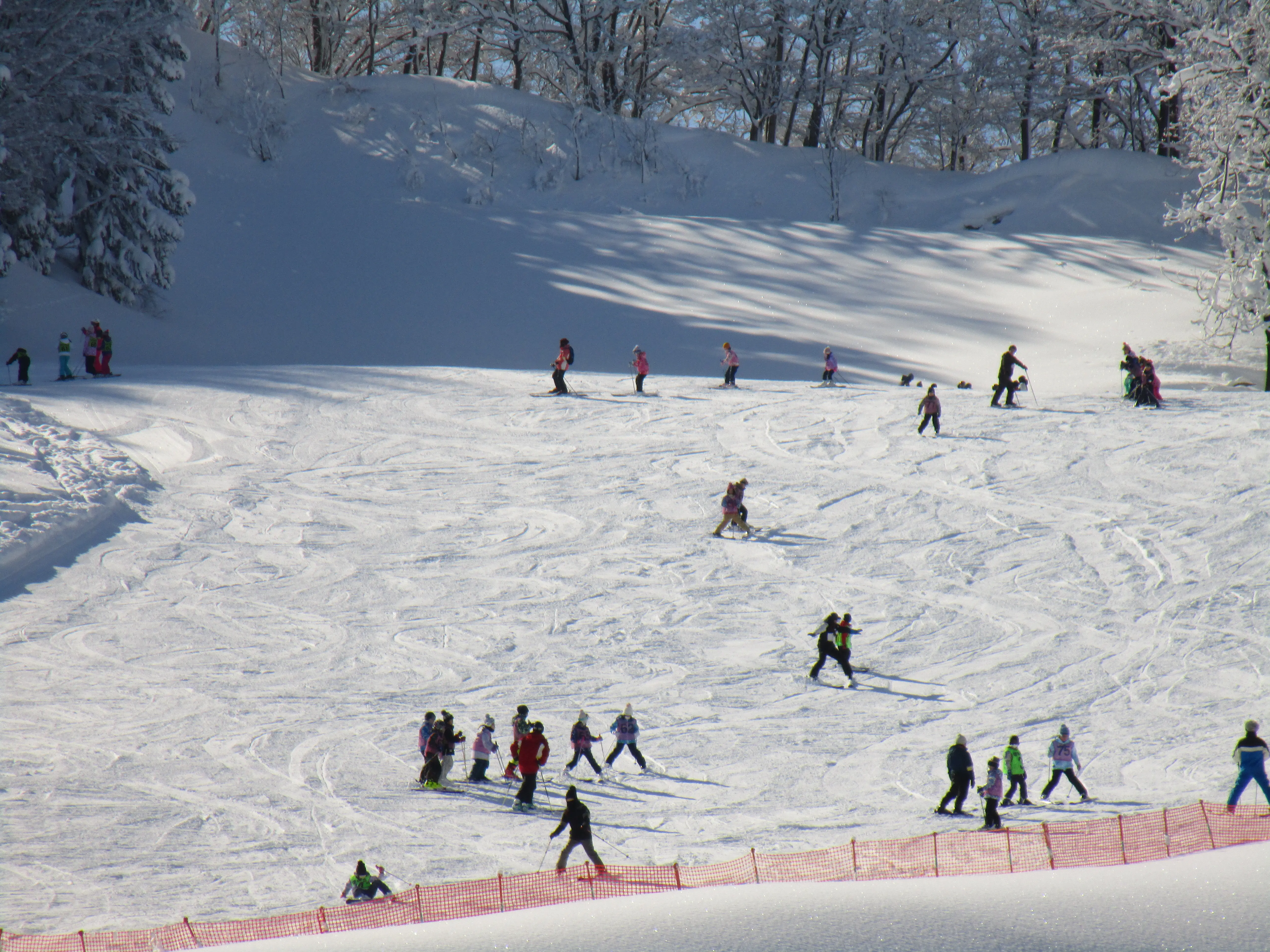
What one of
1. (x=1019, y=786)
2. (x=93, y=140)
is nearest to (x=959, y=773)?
(x=1019, y=786)

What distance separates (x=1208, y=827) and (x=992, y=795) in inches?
63.1

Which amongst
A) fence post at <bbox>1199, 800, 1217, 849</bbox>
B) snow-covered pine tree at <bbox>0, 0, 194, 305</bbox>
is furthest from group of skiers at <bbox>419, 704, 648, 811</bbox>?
snow-covered pine tree at <bbox>0, 0, 194, 305</bbox>

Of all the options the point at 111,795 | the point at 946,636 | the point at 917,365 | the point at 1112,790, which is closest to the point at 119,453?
the point at 111,795

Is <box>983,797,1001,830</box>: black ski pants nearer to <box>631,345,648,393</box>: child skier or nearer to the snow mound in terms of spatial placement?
the snow mound

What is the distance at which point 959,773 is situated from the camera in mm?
9508

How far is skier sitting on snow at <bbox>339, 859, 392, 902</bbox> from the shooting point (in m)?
7.93

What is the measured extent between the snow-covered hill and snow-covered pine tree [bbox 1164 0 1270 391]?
163cm

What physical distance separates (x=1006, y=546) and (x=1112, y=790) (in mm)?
6760

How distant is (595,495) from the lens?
62.3 feet

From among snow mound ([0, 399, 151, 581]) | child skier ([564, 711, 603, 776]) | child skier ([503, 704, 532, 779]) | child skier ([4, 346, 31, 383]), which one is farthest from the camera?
child skier ([4, 346, 31, 383])

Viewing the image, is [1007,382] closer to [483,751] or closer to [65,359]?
[483,751]

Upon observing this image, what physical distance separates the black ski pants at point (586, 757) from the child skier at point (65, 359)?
19.0m

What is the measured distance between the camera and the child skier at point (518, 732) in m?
10.3

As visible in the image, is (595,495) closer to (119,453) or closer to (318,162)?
(119,453)
